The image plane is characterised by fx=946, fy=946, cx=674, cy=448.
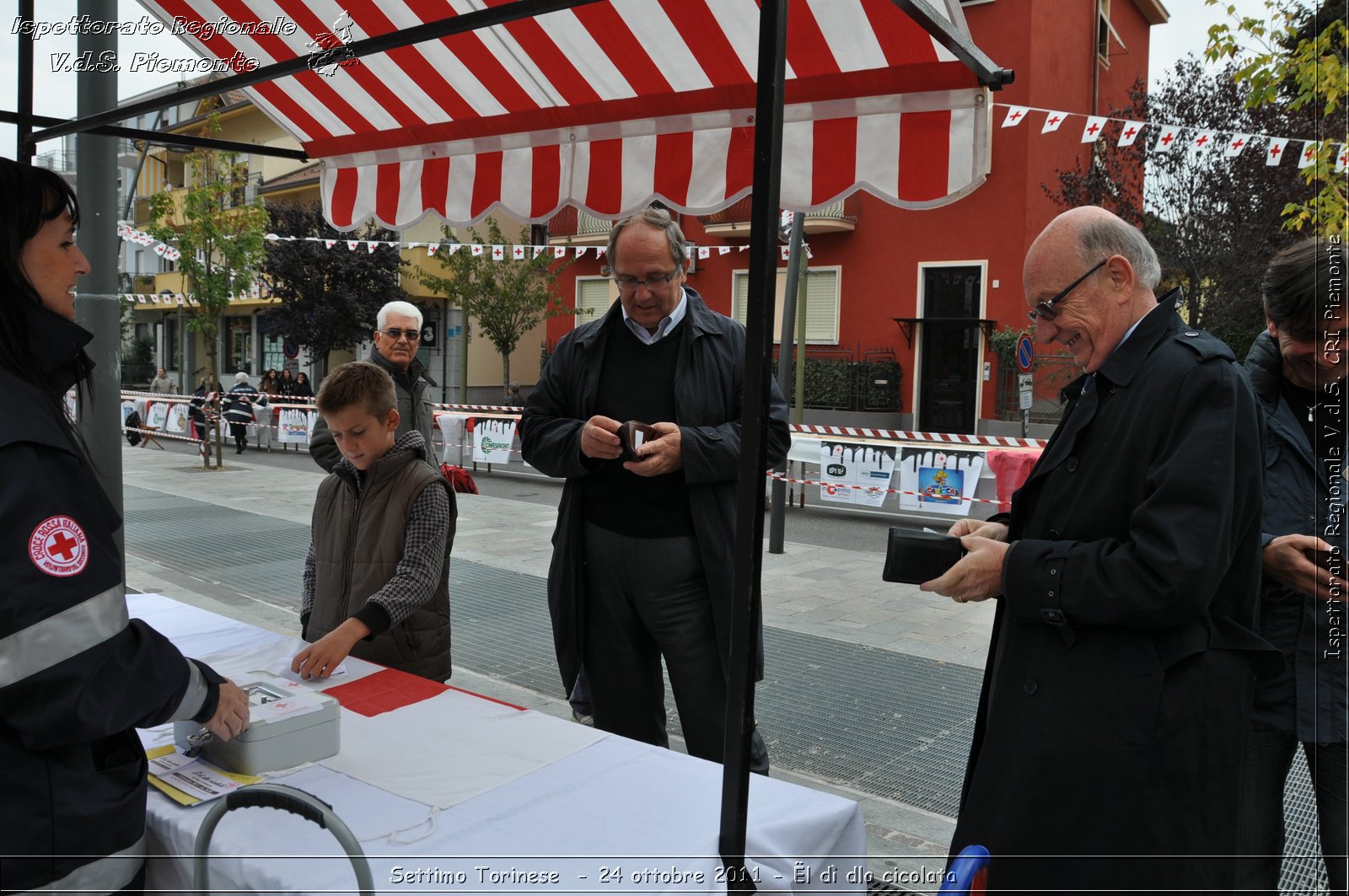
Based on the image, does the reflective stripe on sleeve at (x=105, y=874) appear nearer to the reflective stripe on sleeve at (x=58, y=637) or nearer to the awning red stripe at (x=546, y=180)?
the reflective stripe on sleeve at (x=58, y=637)

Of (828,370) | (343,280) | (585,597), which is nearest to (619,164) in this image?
(585,597)

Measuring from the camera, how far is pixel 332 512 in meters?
2.95

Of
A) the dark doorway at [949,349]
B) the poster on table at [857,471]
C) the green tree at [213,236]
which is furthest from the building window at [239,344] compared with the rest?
the poster on table at [857,471]

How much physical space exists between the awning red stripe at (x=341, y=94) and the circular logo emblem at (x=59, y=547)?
296cm

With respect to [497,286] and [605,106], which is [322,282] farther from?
[605,106]

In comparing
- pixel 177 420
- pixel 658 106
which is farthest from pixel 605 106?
pixel 177 420

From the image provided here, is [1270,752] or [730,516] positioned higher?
[730,516]

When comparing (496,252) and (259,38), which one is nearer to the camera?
(259,38)

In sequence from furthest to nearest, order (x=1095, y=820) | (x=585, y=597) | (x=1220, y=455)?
(x=585, y=597) < (x=1095, y=820) < (x=1220, y=455)

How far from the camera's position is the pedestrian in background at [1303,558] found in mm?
2246

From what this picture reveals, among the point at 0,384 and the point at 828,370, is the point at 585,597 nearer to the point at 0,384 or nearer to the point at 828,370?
the point at 0,384

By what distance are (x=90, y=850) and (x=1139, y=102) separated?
20.6 m

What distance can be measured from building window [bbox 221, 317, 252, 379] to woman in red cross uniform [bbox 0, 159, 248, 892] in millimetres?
39043

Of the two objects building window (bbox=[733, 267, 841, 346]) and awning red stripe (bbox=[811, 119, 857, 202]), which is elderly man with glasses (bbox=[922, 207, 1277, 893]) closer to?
awning red stripe (bbox=[811, 119, 857, 202])
